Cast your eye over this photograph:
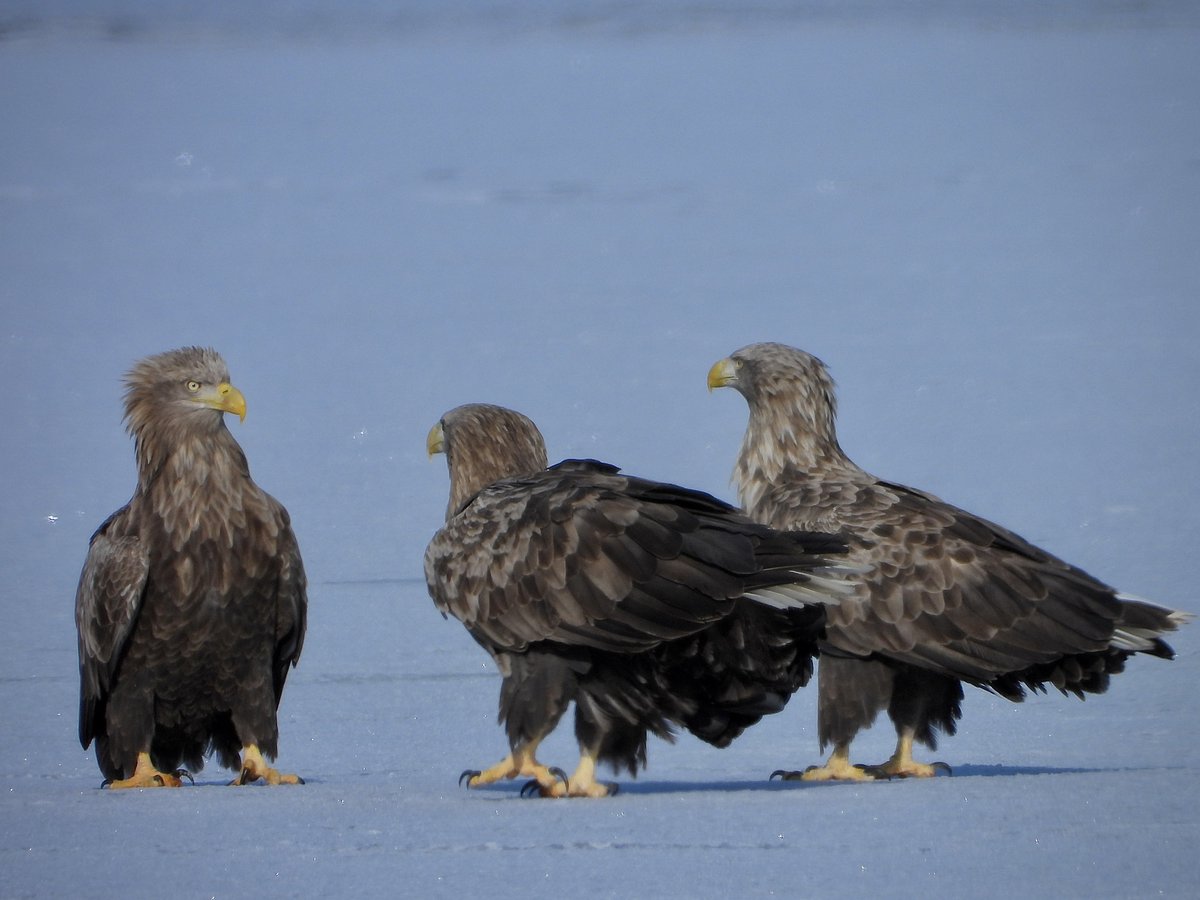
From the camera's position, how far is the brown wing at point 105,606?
5.87 metres

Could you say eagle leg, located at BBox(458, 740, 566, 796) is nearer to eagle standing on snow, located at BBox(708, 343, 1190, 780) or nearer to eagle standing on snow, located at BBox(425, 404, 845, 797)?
eagle standing on snow, located at BBox(425, 404, 845, 797)

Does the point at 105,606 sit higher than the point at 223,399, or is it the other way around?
the point at 223,399

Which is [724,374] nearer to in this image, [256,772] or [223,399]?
[223,399]

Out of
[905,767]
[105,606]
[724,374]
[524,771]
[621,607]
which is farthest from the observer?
[724,374]

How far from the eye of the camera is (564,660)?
5.04 meters

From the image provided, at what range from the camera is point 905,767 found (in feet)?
18.7

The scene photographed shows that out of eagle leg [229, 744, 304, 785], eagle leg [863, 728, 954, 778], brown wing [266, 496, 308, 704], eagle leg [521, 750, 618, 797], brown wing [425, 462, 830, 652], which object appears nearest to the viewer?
brown wing [425, 462, 830, 652]

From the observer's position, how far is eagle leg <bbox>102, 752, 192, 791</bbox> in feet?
19.3

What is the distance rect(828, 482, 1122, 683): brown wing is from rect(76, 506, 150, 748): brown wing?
2.07 metres

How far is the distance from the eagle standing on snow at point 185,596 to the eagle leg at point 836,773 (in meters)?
1.55

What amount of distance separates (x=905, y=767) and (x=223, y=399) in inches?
93.0

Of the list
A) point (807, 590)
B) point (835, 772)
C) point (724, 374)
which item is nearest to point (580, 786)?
point (807, 590)

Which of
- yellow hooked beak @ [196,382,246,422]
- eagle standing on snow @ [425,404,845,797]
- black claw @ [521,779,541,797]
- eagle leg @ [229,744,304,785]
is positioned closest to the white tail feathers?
eagle standing on snow @ [425,404,845,797]

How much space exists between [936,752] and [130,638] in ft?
8.32
